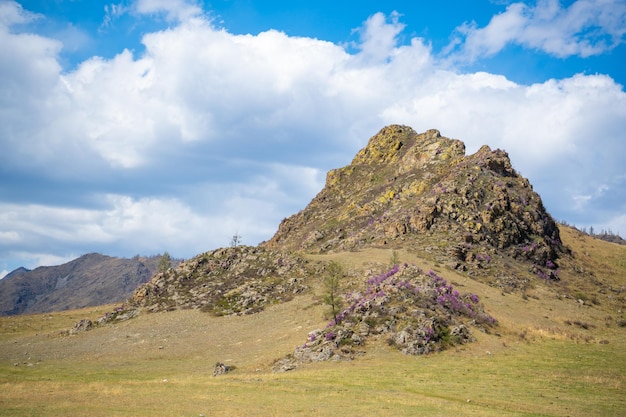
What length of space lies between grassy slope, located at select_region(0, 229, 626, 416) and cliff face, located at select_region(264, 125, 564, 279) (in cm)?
1290

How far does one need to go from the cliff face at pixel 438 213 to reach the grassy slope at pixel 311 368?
42.3 ft

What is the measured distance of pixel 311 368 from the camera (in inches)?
1891

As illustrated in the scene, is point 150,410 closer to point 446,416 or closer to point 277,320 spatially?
point 446,416

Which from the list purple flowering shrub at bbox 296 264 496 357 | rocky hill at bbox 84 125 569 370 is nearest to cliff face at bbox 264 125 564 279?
rocky hill at bbox 84 125 569 370

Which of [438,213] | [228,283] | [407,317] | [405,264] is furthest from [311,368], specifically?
[438,213]

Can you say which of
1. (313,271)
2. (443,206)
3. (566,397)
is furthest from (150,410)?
(443,206)

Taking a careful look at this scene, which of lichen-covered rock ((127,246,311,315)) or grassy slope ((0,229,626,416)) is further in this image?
lichen-covered rock ((127,246,311,315))

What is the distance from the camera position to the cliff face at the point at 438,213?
99.1 m

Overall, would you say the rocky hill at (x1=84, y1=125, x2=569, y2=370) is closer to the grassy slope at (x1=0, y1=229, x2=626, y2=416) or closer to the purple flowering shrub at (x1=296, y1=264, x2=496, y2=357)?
the purple flowering shrub at (x1=296, y1=264, x2=496, y2=357)

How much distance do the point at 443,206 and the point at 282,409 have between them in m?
85.9

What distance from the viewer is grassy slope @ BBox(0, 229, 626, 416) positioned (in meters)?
30.1

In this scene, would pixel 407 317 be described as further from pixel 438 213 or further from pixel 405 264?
pixel 438 213

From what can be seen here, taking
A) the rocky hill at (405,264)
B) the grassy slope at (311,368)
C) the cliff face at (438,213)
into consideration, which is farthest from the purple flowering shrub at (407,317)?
the cliff face at (438,213)

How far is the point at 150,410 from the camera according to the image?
27.8 meters
